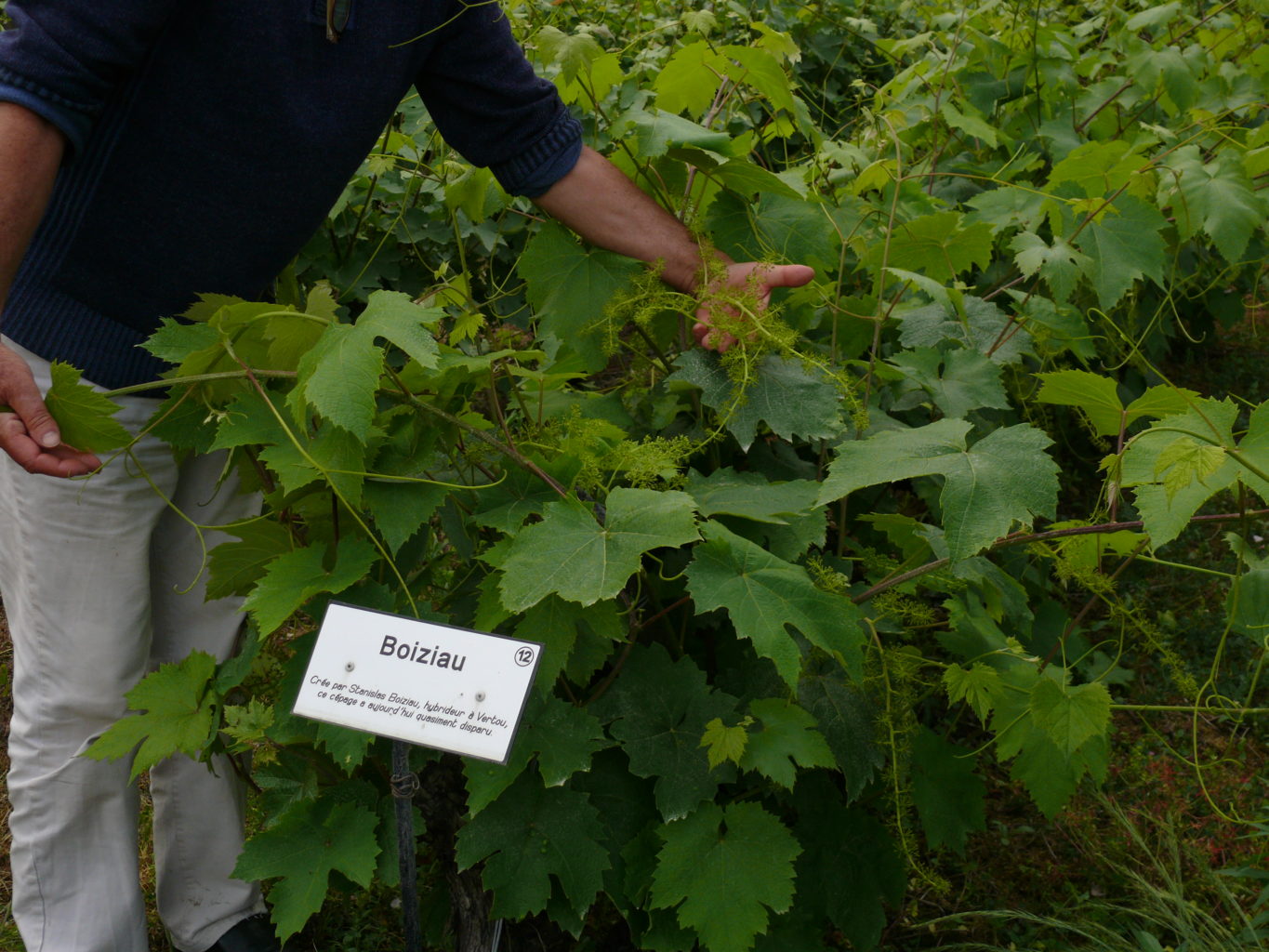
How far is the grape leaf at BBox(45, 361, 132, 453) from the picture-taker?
135cm

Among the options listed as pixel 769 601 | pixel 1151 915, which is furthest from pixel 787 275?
pixel 1151 915

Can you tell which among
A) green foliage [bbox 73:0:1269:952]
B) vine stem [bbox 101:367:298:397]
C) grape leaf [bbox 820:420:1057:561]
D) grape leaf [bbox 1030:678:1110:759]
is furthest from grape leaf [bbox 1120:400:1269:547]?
vine stem [bbox 101:367:298:397]

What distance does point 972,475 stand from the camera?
4.60 ft

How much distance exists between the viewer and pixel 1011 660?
6.10 feet

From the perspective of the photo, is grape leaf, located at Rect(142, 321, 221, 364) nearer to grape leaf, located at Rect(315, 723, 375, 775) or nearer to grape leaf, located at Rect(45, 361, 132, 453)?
grape leaf, located at Rect(45, 361, 132, 453)

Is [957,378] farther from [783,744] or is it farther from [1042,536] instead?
[783,744]

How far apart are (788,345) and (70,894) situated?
5.44 ft

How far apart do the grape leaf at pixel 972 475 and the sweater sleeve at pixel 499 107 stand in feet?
2.56

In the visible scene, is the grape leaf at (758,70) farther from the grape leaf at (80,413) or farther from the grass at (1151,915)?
the grass at (1151,915)

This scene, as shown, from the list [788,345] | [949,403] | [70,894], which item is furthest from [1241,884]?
[70,894]

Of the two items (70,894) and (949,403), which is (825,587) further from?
(70,894)

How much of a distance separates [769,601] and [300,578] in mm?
654

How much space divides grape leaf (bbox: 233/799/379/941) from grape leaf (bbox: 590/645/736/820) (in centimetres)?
41

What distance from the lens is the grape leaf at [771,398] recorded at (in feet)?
5.53
